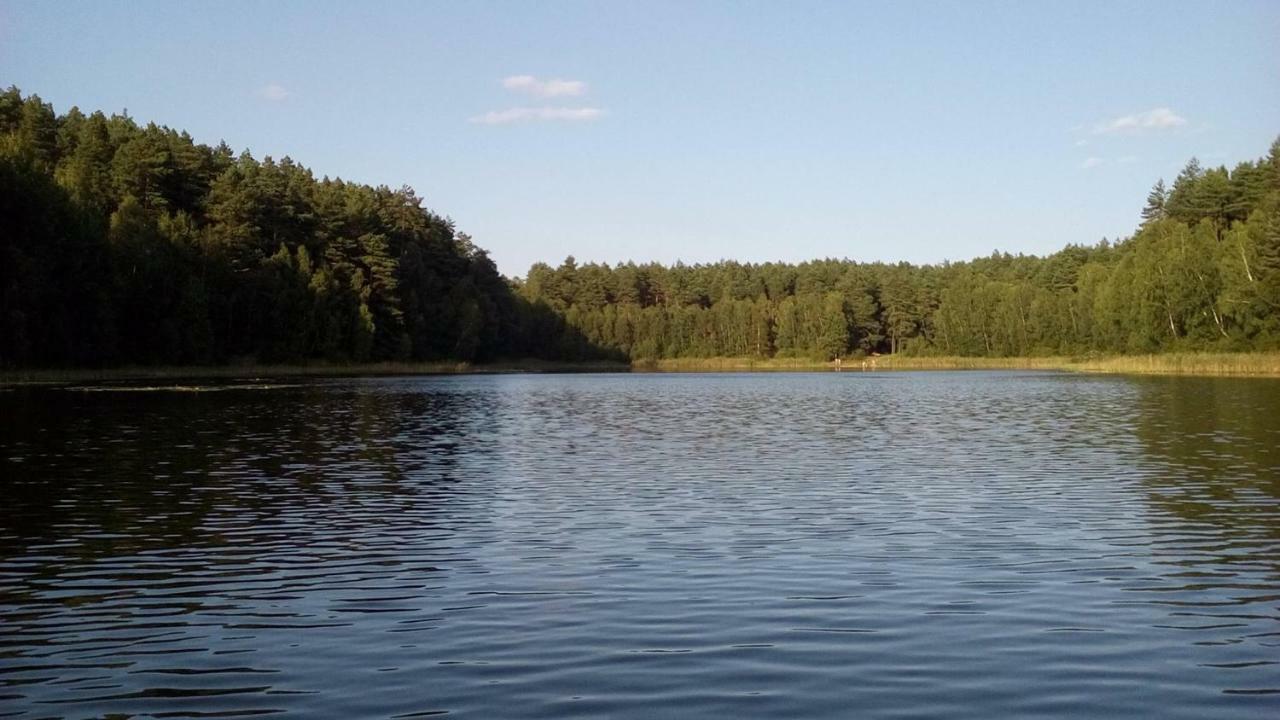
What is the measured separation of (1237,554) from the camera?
16109mm

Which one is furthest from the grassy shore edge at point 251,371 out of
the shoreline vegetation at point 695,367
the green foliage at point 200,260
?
the green foliage at point 200,260

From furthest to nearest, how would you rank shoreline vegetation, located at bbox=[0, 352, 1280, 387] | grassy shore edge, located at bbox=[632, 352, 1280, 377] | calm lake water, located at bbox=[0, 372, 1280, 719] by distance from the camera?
grassy shore edge, located at bbox=[632, 352, 1280, 377]
shoreline vegetation, located at bbox=[0, 352, 1280, 387]
calm lake water, located at bbox=[0, 372, 1280, 719]

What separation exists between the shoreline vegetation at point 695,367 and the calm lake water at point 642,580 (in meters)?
57.3

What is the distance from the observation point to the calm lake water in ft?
32.2

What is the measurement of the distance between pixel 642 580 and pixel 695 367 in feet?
564

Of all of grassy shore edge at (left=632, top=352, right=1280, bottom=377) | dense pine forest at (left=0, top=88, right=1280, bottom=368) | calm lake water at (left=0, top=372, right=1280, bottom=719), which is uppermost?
dense pine forest at (left=0, top=88, right=1280, bottom=368)

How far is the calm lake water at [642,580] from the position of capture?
9.80 meters

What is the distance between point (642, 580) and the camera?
1447 centimetres

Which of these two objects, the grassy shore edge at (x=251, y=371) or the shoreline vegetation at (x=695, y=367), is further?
the shoreline vegetation at (x=695, y=367)

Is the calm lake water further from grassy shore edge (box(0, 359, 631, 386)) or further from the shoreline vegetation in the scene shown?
the shoreline vegetation

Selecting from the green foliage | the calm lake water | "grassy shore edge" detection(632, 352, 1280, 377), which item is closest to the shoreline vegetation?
"grassy shore edge" detection(632, 352, 1280, 377)

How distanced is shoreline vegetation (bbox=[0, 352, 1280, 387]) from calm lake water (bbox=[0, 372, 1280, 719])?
5733 centimetres

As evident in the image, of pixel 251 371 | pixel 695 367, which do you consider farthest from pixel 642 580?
pixel 695 367

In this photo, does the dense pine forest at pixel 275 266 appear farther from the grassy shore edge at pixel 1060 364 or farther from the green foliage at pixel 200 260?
the grassy shore edge at pixel 1060 364
